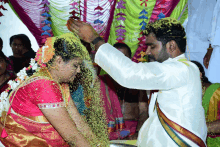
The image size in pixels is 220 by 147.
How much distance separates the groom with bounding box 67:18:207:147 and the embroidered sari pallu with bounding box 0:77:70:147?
0.37m

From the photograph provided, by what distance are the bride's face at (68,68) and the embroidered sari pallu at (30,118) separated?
Result: 0.10 m

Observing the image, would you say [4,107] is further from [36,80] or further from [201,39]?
[201,39]

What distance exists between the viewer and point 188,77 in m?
1.13

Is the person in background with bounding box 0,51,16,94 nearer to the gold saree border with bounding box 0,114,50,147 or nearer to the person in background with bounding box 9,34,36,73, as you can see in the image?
the person in background with bounding box 9,34,36,73

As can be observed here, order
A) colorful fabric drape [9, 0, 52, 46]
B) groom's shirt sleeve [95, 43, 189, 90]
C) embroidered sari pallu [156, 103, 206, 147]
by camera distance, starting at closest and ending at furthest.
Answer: groom's shirt sleeve [95, 43, 189, 90], embroidered sari pallu [156, 103, 206, 147], colorful fabric drape [9, 0, 52, 46]

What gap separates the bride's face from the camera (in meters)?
1.34

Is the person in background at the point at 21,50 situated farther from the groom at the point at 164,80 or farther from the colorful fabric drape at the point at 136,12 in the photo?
the groom at the point at 164,80

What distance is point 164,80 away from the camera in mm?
1026

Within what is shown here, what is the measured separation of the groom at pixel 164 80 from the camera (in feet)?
3.30

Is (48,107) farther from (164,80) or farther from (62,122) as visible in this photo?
(164,80)

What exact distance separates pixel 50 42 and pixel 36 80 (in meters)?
0.27

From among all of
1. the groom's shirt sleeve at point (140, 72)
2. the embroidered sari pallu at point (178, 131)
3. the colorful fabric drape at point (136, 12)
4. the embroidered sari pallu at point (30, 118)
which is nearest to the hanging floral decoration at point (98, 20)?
the colorful fabric drape at point (136, 12)

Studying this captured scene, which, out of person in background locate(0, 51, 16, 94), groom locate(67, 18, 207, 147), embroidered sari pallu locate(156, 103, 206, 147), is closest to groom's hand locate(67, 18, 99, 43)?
groom locate(67, 18, 207, 147)

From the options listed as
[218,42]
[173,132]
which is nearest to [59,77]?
[173,132]
